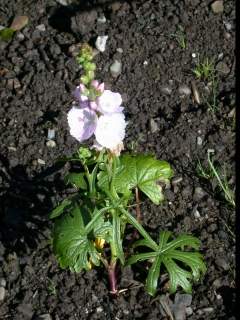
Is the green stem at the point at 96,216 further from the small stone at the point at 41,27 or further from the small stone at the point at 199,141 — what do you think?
the small stone at the point at 41,27

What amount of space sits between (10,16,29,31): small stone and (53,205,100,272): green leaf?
167 cm

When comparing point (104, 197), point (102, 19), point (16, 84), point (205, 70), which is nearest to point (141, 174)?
point (104, 197)

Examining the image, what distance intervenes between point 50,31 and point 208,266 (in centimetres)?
178

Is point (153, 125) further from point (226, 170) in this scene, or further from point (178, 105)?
point (226, 170)

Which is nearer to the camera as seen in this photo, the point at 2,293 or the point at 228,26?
the point at 2,293

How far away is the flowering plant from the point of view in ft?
7.94

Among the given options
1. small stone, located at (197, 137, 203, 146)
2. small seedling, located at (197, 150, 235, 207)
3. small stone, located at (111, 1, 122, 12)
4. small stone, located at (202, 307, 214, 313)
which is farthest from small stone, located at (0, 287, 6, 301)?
small stone, located at (111, 1, 122, 12)

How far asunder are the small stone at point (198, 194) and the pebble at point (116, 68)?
0.89 metres

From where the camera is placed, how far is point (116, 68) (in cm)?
379

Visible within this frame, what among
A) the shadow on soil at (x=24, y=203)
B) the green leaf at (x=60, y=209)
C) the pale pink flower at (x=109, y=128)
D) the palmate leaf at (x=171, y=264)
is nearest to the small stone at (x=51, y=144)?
the shadow on soil at (x=24, y=203)

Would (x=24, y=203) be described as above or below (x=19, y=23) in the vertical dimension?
below

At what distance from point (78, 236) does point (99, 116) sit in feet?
1.75

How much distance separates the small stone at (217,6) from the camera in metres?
4.02

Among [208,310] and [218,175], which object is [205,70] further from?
[208,310]
